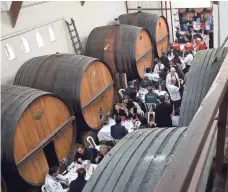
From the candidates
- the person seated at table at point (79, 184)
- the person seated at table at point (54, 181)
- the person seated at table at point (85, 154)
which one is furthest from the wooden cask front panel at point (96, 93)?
the person seated at table at point (79, 184)

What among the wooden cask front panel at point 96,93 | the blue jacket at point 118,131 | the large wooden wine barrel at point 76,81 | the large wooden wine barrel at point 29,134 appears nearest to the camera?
the large wooden wine barrel at point 29,134

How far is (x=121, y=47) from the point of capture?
821cm

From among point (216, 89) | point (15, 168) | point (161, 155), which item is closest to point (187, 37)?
point (15, 168)

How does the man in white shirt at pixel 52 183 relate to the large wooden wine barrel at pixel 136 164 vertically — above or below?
below

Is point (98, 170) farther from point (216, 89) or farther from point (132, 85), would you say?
point (132, 85)

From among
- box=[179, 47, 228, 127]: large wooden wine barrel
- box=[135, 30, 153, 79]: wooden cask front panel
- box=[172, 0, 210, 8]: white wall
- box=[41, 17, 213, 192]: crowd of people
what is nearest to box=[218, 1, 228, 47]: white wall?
box=[179, 47, 228, 127]: large wooden wine barrel

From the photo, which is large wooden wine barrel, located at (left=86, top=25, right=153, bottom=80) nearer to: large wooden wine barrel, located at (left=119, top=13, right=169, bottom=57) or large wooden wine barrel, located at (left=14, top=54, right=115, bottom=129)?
large wooden wine barrel, located at (left=119, top=13, right=169, bottom=57)

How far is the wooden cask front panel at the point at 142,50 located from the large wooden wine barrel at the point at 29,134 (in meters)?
3.54

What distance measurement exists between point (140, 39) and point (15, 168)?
17.5 ft

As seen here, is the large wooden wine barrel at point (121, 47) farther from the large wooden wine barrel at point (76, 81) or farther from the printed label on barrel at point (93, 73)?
the printed label on barrel at point (93, 73)

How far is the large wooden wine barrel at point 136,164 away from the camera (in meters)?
2.45

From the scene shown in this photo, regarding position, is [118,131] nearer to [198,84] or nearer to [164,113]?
[164,113]

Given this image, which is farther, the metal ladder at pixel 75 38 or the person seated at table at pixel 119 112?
the metal ladder at pixel 75 38

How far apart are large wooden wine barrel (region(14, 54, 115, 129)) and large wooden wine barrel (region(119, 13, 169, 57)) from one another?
11.9ft
